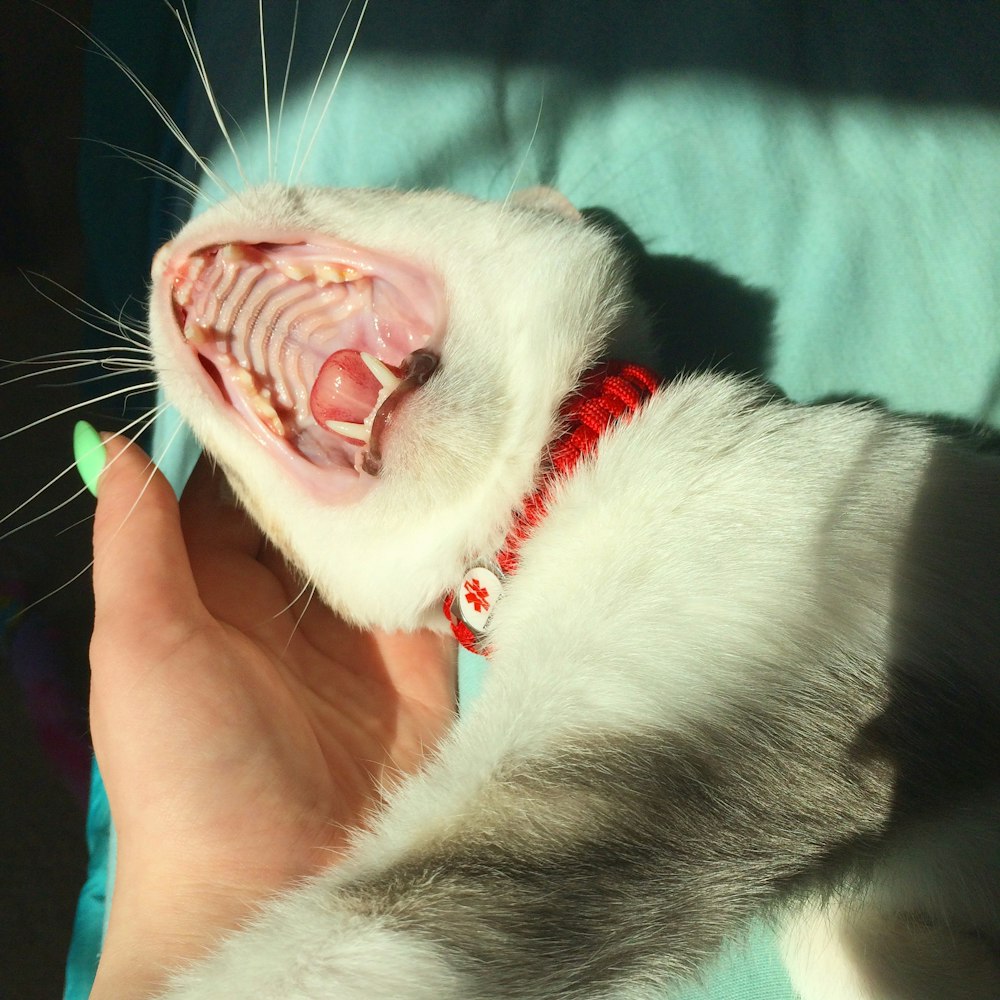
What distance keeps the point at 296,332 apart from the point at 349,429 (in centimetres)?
17

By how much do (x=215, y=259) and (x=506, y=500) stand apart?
1.43ft

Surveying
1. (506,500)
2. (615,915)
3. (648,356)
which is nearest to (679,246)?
(648,356)

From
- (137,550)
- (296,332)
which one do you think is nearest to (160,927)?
(137,550)

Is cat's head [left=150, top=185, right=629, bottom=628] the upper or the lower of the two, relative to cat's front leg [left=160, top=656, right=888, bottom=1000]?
upper

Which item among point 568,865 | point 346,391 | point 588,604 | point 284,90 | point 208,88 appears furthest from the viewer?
point 284,90

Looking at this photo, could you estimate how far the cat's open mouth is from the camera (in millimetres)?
889

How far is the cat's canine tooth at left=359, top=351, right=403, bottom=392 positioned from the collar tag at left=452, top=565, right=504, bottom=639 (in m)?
0.20

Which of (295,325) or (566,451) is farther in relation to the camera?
(295,325)

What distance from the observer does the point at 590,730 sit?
69cm

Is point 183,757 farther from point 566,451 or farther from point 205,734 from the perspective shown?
point 566,451

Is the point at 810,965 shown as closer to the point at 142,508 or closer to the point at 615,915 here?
the point at 615,915

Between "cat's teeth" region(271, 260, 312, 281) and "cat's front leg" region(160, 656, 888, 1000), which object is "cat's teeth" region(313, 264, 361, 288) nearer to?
"cat's teeth" region(271, 260, 312, 281)

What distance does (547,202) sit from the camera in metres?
1.02

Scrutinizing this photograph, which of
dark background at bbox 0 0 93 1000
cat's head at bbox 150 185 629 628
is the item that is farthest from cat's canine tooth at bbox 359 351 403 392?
dark background at bbox 0 0 93 1000
